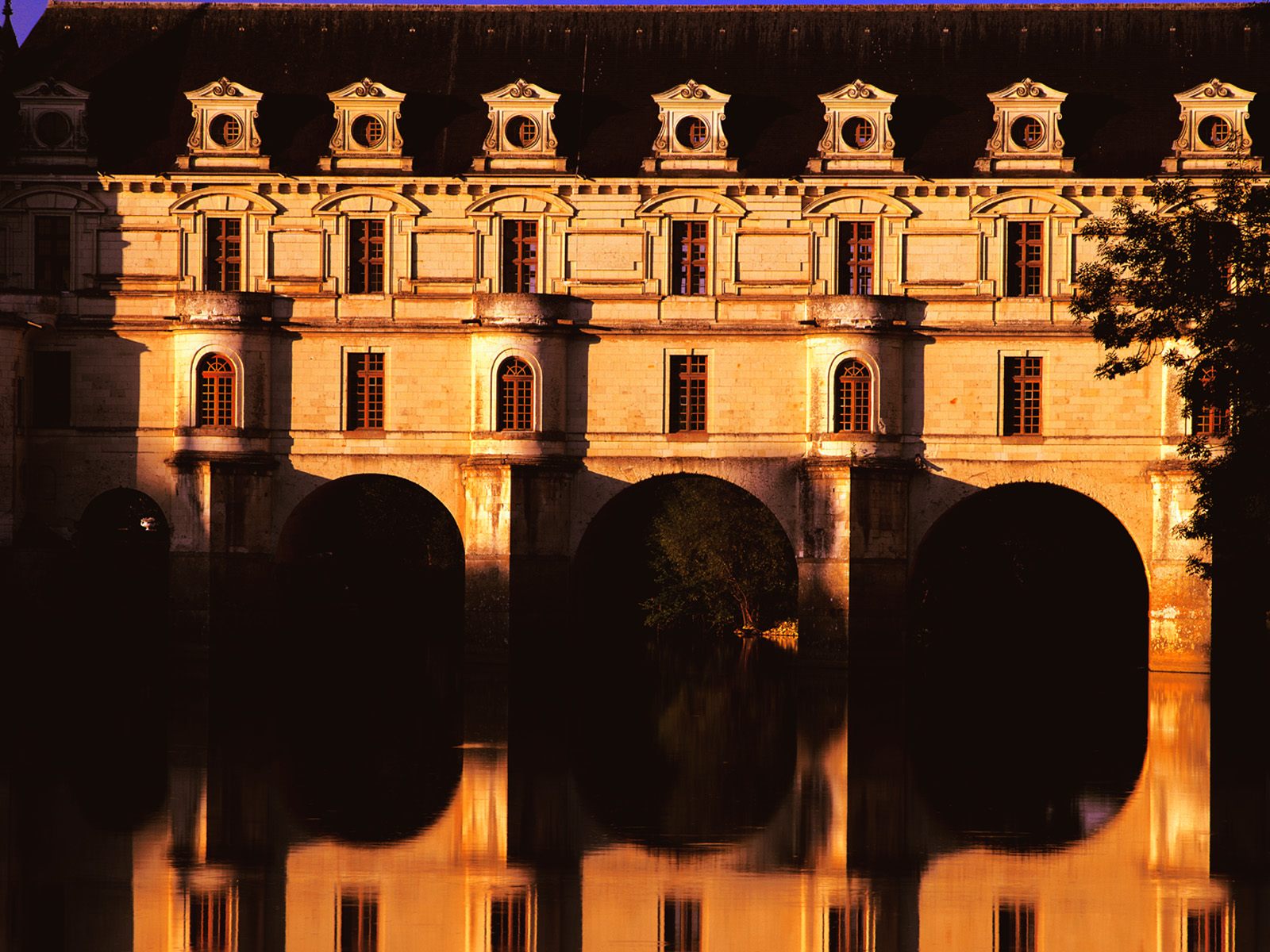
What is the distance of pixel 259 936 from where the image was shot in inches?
800

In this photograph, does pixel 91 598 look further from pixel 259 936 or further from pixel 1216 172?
pixel 259 936

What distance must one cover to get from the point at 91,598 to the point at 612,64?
18.4m

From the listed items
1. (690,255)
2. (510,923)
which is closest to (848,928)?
(510,923)

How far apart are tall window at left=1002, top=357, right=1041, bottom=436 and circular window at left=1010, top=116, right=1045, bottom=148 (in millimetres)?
5186

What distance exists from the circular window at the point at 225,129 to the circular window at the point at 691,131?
1066 cm

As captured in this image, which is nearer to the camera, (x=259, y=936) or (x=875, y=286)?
(x=259, y=936)

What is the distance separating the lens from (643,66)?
53375 millimetres

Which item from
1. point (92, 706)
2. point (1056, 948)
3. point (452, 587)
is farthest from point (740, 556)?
point (1056, 948)

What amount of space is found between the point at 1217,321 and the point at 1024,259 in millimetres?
11609

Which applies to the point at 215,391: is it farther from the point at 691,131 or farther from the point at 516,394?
the point at 691,131

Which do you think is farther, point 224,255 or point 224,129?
point 224,129

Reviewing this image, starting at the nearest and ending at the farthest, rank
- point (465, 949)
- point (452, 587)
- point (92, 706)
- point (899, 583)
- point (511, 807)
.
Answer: point (465, 949) < point (511, 807) < point (92, 706) < point (899, 583) < point (452, 587)

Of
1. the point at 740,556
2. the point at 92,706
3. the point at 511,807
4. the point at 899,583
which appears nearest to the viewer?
the point at 511,807

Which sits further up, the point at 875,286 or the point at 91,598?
the point at 875,286
